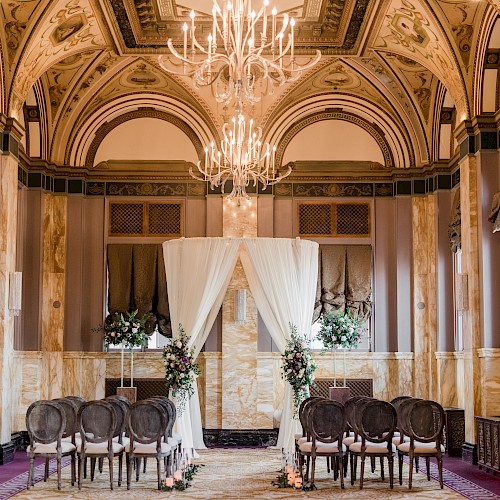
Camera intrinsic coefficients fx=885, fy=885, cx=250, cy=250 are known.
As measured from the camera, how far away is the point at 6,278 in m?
11.3

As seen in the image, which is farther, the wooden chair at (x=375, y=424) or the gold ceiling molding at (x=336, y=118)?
the gold ceiling molding at (x=336, y=118)

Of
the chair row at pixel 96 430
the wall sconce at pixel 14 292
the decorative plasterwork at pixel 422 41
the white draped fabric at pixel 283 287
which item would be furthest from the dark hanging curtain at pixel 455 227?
the wall sconce at pixel 14 292

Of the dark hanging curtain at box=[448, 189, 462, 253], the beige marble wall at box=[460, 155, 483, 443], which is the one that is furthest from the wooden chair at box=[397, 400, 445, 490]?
the dark hanging curtain at box=[448, 189, 462, 253]

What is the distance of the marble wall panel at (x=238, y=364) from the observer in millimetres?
13750

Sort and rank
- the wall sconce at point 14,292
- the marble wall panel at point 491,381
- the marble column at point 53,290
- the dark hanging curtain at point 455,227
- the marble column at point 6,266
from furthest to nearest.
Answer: the marble column at point 53,290 < the dark hanging curtain at point 455,227 < the wall sconce at point 14,292 < the marble column at point 6,266 < the marble wall panel at point 491,381

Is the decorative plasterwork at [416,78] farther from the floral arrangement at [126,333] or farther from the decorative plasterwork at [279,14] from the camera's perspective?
the floral arrangement at [126,333]

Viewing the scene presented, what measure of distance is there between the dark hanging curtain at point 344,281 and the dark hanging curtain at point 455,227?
158cm

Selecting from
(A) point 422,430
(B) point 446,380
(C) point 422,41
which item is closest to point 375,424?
(A) point 422,430

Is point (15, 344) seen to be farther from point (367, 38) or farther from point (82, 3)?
point (367, 38)

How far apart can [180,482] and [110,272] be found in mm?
6443

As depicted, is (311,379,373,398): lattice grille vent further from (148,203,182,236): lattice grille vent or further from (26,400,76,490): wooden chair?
(26,400,76,490): wooden chair

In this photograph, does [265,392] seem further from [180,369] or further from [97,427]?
[97,427]

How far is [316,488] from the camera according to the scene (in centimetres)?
907

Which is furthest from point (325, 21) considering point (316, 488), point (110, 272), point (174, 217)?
point (316, 488)
